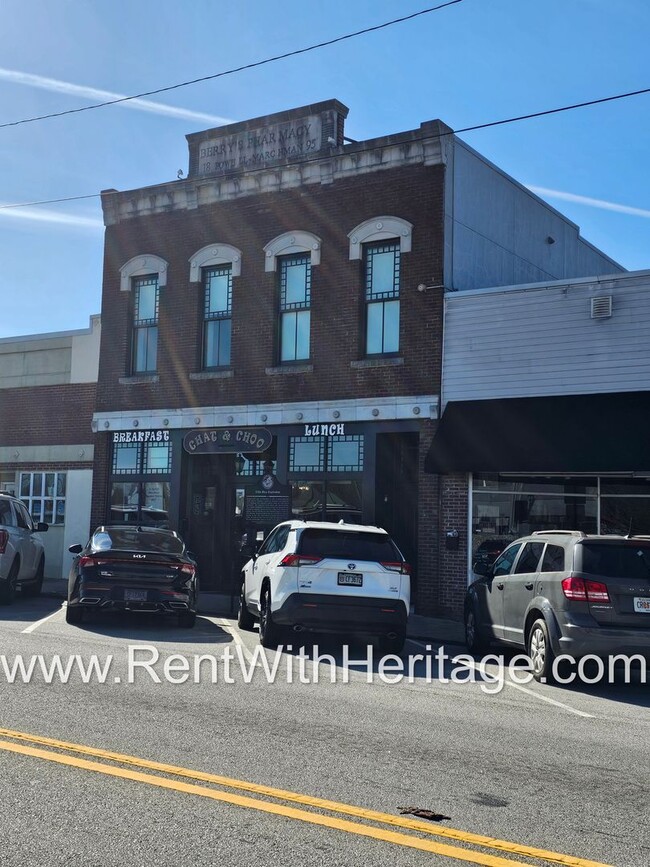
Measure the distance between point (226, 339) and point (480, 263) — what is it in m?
5.73

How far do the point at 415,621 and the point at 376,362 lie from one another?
203 inches

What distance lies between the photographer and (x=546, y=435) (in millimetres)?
17234

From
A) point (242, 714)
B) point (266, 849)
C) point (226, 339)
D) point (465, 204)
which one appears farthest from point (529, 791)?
point (226, 339)

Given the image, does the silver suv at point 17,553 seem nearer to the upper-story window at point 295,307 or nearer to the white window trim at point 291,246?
the upper-story window at point 295,307

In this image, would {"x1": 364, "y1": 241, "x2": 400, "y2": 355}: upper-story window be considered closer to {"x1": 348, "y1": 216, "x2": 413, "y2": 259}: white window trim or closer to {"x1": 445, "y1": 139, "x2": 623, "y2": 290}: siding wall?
{"x1": 348, "y1": 216, "x2": 413, "y2": 259}: white window trim

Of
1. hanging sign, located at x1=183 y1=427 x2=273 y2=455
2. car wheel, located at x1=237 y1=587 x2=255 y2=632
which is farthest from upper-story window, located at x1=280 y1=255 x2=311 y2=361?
car wheel, located at x1=237 y1=587 x2=255 y2=632

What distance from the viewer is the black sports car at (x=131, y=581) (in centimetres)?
1437

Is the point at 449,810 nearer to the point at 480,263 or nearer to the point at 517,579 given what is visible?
the point at 517,579

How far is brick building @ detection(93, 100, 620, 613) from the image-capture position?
19656mm

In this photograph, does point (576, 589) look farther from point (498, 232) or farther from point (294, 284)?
point (498, 232)

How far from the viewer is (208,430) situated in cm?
2225

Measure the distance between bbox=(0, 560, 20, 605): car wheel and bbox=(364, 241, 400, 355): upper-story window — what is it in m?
7.85

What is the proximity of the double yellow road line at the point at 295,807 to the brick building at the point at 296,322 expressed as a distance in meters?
12.4

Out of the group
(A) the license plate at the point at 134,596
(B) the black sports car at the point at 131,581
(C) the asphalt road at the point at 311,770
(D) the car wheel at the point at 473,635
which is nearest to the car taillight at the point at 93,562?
(B) the black sports car at the point at 131,581
